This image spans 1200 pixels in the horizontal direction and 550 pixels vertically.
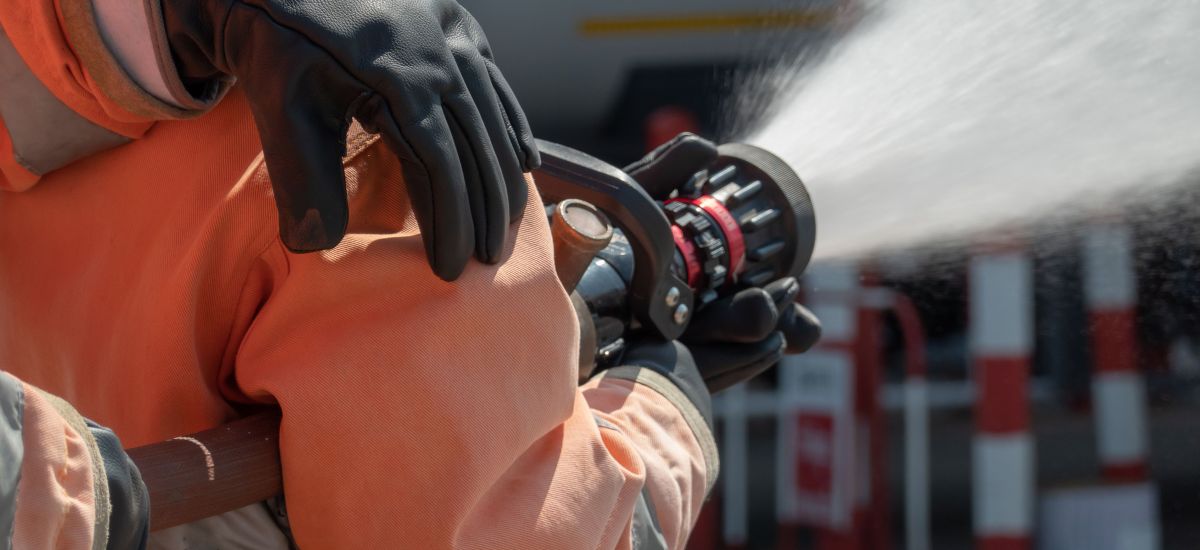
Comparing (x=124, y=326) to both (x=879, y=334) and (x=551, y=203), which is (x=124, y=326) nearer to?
(x=551, y=203)

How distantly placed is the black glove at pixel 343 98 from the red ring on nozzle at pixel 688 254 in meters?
0.59

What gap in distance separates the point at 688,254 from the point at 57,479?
0.92m

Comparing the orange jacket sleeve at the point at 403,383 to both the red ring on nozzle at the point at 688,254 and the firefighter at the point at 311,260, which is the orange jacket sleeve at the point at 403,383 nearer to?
the firefighter at the point at 311,260

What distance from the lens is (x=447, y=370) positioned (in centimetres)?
93

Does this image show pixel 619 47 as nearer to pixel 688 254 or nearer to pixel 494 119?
pixel 688 254

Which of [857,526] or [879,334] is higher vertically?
[879,334]

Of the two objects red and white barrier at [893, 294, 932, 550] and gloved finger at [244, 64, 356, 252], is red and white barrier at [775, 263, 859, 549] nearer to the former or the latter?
red and white barrier at [893, 294, 932, 550]

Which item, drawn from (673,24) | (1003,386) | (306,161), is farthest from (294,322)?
(673,24)

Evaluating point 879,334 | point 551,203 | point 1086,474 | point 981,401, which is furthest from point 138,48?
point 1086,474

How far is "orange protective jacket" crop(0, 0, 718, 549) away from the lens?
91 cm

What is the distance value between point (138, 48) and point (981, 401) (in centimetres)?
297

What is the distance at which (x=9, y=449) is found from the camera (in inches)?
24.7

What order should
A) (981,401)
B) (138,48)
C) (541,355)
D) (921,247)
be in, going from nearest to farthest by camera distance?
(138,48), (541,355), (921,247), (981,401)

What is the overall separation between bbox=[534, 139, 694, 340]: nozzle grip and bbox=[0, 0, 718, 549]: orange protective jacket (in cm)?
26
